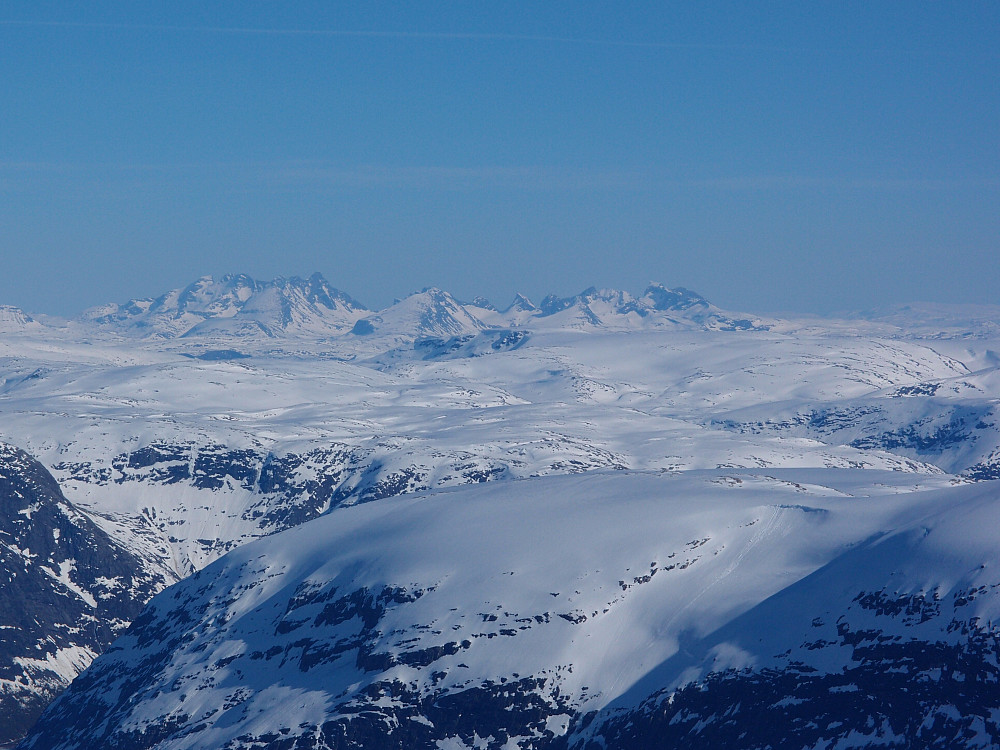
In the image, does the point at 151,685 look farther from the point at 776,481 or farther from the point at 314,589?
the point at 776,481

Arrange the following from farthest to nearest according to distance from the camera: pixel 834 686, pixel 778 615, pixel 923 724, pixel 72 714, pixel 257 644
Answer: pixel 72 714
pixel 257 644
pixel 778 615
pixel 834 686
pixel 923 724

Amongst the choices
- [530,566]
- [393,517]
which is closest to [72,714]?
[393,517]

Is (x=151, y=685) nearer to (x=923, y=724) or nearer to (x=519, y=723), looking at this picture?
(x=519, y=723)

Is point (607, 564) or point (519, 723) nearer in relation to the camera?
point (519, 723)

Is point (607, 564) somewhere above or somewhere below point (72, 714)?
above

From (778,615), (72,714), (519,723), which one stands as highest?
(778,615)

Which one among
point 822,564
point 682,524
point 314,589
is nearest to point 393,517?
point 314,589

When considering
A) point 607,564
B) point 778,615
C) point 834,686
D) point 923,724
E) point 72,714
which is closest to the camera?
point 923,724
